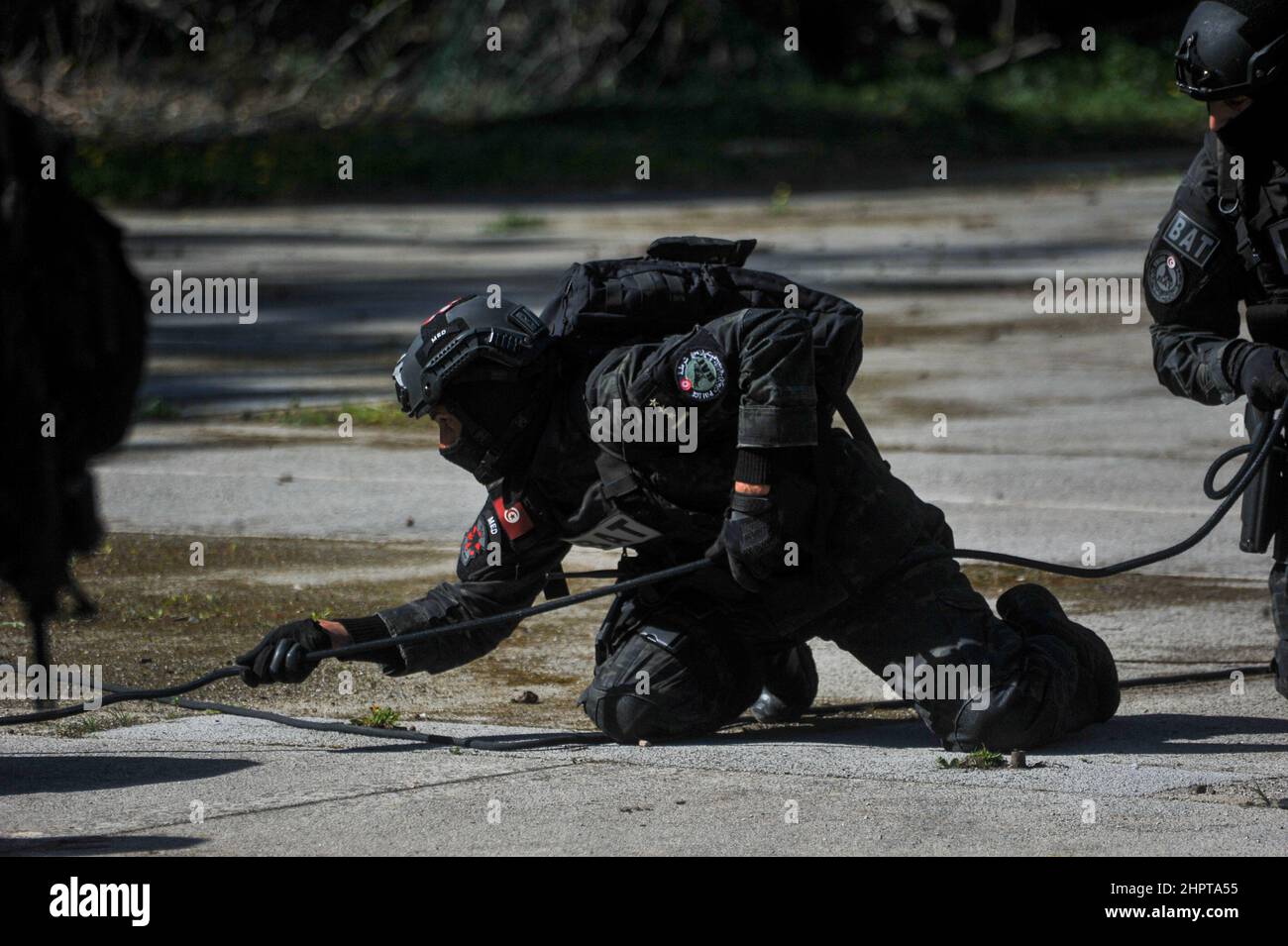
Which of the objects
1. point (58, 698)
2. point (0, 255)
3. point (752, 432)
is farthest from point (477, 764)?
point (0, 255)

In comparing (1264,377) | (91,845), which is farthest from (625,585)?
(1264,377)

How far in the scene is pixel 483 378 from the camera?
202 inches

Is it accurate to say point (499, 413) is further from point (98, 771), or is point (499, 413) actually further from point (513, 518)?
point (98, 771)

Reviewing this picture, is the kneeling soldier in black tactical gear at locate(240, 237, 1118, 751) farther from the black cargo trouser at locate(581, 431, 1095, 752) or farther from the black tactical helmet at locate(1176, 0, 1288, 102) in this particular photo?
the black tactical helmet at locate(1176, 0, 1288, 102)

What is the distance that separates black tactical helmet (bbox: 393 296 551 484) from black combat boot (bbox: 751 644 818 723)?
1005 mm

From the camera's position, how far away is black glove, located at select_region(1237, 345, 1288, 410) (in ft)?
16.7

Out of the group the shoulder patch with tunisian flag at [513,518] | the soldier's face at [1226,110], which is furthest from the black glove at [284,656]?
the soldier's face at [1226,110]

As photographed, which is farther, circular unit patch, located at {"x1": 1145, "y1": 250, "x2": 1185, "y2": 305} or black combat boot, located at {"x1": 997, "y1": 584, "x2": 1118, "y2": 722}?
circular unit patch, located at {"x1": 1145, "y1": 250, "x2": 1185, "y2": 305}

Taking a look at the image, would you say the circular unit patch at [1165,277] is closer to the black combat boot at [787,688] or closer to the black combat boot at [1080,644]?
the black combat boot at [1080,644]

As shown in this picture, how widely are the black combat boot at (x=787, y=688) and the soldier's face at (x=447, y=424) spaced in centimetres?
114

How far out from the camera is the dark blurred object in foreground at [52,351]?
2.95 m

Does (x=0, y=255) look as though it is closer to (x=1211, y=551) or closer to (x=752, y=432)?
(x=752, y=432)

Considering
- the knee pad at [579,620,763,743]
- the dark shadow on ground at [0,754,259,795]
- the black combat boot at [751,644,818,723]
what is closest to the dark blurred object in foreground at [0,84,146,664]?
the dark shadow on ground at [0,754,259,795]

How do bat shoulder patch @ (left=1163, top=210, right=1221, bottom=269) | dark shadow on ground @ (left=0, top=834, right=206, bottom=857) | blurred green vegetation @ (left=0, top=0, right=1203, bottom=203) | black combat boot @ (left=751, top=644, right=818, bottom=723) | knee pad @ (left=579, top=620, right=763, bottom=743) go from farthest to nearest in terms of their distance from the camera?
blurred green vegetation @ (left=0, top=0, right=1203, bottom=203)
black combat boot @ (left=751, top=644, right=818, bottom=723)
bat shoulder patch @ (left=1163, top=210, right=1221, bottom=269)
knee pad @ (left=579, top=620, right=763, bottom=743)
dark shadow on ground @ (left=0, top=834, right=206, bottom=857)
